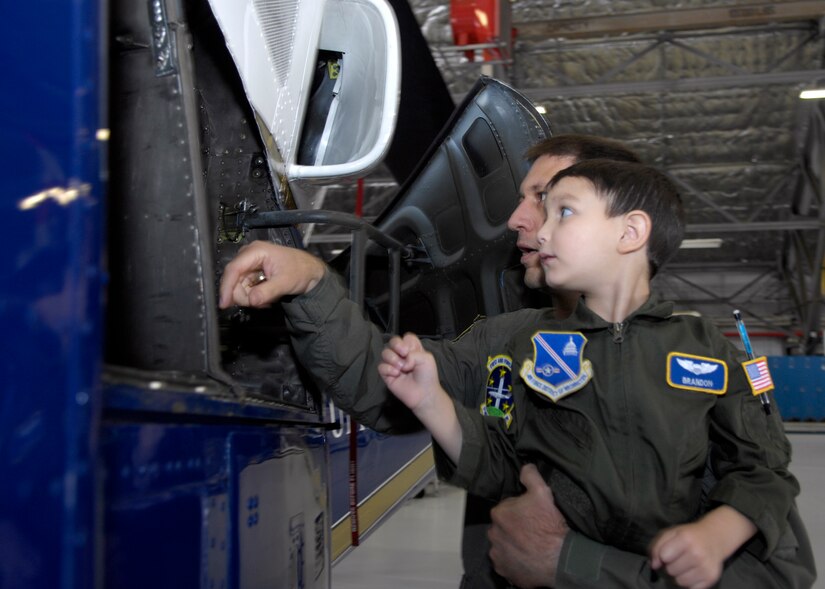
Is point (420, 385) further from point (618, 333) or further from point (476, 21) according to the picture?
point (476, 21)

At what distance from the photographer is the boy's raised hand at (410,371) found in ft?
3.96

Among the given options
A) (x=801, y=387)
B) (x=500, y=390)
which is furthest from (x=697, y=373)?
(x=801, y=387)

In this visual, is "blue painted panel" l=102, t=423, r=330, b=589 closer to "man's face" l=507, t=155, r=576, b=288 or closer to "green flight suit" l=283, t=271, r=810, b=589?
"green flight suit" l=283, t=271, r=810, b=589

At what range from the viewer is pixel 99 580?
65 centimetres

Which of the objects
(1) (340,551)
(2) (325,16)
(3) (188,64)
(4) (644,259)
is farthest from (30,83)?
(1) (340,551)

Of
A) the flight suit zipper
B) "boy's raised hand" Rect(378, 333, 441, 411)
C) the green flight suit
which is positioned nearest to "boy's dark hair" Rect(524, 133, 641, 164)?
the green flight suit

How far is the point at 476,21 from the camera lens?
6.30 m

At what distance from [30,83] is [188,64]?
14.5 inches

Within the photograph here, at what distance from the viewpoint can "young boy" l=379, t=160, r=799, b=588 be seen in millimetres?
1125

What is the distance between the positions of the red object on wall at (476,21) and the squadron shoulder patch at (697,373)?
17.9ft

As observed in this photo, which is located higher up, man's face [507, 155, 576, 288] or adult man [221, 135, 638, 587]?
man's face [507, 155, 576, 288]

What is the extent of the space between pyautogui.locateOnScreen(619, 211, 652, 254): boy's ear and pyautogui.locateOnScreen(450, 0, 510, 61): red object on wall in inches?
207

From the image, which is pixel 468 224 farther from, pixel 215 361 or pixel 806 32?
pixel 806 32

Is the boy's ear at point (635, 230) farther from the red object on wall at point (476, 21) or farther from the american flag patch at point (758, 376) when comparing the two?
the red object on wall at point (476, 21)
